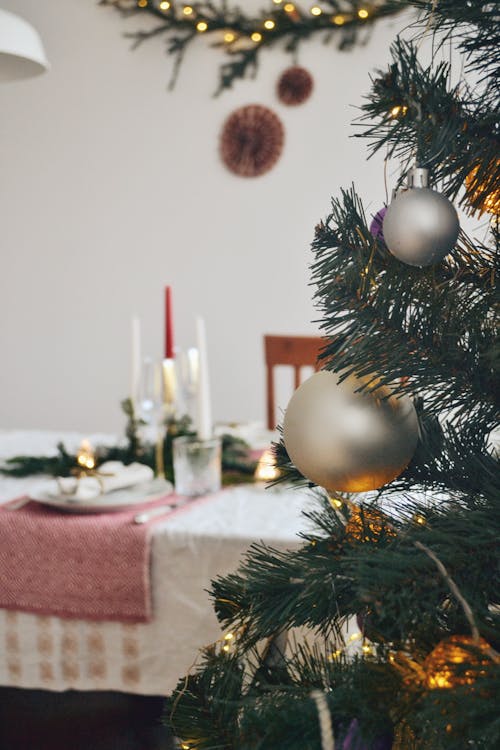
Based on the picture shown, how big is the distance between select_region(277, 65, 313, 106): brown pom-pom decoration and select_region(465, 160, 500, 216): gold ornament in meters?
2.81

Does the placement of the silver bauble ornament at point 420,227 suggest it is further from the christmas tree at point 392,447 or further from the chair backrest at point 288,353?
the chair backrest at point 288,353

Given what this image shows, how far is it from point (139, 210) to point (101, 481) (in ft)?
7.64

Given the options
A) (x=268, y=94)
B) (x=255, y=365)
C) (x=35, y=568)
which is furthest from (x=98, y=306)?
(x=35, y=568)

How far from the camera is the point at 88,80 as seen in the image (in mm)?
3412

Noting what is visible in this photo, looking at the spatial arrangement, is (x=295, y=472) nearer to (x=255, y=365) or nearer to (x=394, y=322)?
(x=394, y=322)

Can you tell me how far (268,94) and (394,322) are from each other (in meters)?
2.93

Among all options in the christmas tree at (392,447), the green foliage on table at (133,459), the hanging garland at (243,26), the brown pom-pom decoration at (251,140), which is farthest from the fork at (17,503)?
the hanging garland at (243,26)

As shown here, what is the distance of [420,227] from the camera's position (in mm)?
451

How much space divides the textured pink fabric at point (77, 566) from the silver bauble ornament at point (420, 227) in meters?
0.76

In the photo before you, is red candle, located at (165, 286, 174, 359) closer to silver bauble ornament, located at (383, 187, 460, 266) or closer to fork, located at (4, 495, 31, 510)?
fork, located at (4, 495, 31, 510)

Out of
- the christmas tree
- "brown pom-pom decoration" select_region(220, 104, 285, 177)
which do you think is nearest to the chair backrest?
"brown pom-pom decoration" select_region(220, 104, 285, 177)

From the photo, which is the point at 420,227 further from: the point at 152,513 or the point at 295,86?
the point at 295,86

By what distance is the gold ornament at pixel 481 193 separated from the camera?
49 centimetres

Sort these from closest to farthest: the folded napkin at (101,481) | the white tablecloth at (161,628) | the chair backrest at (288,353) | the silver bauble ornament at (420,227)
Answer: the silver bauble ornament at (420,227), the white tablecloth at (161,628), the folded napkin at (101,481), the chair backrest at (288,353)
